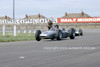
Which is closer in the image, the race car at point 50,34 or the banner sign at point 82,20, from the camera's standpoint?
the race car at point 50,34

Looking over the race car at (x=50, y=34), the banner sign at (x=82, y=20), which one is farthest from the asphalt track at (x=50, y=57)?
the banner sign at (x=82, y=20)

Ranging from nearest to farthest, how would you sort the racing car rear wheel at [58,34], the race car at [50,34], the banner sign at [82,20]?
the race car at [50,34], the racing car rear wheel at [58,34], the banner sign at [82,20]

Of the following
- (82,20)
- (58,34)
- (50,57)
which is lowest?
(50,57)

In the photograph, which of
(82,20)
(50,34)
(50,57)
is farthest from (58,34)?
(82,20)

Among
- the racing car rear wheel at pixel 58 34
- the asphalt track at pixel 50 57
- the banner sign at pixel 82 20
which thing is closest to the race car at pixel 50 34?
the racing car rear wheel at pixel 58 34

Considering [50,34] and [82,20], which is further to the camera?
[82,20]

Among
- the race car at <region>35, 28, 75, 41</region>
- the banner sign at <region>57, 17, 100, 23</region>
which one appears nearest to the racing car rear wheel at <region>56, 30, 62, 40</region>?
the race car at <region>35, 28, 75, 41</region>

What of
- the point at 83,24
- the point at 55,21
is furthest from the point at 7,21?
the point at 83,24

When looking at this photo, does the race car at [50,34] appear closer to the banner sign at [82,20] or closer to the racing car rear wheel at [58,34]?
the racing car rear wheel at [58,34]

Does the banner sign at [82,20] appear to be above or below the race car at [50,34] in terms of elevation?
above

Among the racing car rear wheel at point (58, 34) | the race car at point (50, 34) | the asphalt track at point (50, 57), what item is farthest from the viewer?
the racing car rear wheel at point (58, 34)

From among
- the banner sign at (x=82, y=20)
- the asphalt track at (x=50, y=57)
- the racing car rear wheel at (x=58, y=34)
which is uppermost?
the banner sign at (x=82, y=20)

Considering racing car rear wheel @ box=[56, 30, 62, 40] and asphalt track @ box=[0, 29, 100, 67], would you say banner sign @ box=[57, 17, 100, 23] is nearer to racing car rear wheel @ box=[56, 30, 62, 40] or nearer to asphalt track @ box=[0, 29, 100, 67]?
racing car rear wheel @ box=[56, 30, 62, 40]

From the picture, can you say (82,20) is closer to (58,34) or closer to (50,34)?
(58,34)
